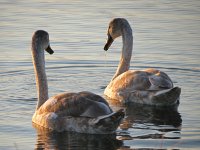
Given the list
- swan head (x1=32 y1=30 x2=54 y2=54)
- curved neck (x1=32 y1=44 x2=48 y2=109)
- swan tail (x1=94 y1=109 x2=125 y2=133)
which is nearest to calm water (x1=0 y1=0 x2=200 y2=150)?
swan tail (x1=94 y1=109 x2=125 y2=133)

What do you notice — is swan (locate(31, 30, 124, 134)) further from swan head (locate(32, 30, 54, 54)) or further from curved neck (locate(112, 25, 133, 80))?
curved neck (locate(112, 25, 133, 80))

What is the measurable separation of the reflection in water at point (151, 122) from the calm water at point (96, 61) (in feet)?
0.06

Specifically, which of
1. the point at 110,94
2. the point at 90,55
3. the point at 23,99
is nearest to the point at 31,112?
the point at 23,99

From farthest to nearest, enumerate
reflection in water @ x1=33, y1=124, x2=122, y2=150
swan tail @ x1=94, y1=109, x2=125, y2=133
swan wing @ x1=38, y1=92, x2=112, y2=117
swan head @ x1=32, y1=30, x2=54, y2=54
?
swan head @ x1=32, y1=30, x2=54, y2=54, swan wing @ x1=38, y1=92, x2=112, y2=117, swan tail @ x1=94, y1=109, x2=125, y2=133, reflection in water @ x1=33, y1=124, x2=122, y2=150

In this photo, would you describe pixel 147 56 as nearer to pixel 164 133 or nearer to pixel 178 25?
pixel 178 25

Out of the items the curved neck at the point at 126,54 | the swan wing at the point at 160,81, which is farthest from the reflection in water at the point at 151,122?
the curved neck at the point at 126,54

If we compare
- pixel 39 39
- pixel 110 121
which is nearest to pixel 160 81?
pixel 39 39

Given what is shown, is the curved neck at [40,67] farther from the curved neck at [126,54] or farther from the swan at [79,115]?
the curved neck at [126,54]

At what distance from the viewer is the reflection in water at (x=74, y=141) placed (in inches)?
601

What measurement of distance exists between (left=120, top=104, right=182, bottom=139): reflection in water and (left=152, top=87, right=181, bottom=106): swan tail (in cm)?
16

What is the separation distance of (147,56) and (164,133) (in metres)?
7.66

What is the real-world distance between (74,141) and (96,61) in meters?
7.66

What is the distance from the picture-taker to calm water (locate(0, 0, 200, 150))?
1582 cm

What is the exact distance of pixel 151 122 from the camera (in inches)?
679
